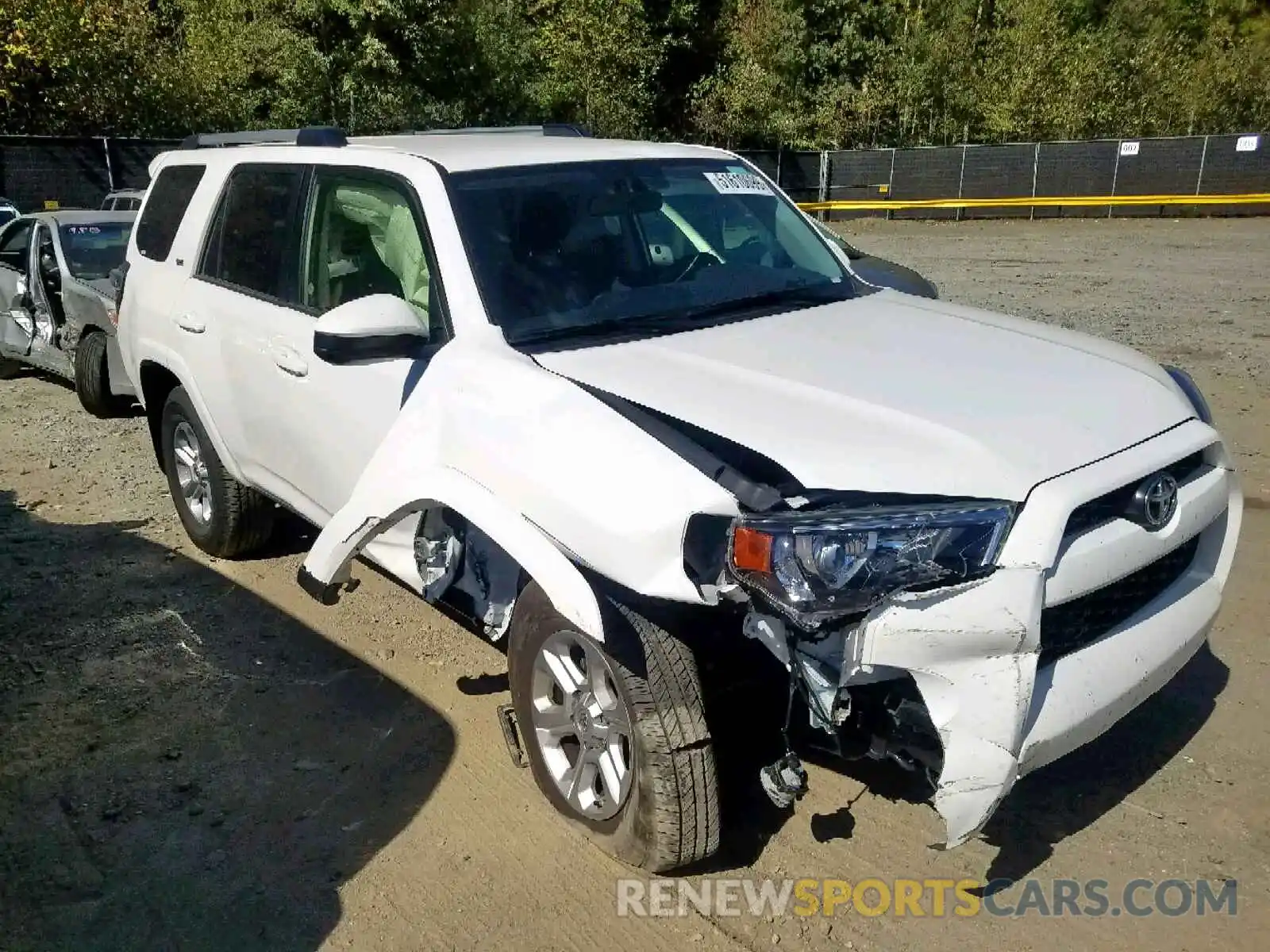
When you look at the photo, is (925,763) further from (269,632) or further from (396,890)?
(269,632)

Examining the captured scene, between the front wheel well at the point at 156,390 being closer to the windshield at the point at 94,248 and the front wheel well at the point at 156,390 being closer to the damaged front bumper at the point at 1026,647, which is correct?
the windshield at the point at 94,248

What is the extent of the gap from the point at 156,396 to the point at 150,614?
4.30 feet

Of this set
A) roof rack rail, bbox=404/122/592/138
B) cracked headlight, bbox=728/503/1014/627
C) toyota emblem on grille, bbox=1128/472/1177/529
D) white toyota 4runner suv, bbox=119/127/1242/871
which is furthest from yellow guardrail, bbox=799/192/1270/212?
cracked headlight, bbox=728/503/1014/627

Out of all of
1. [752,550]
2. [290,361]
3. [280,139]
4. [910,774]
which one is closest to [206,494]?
[290,361]

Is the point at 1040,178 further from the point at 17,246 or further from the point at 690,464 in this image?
the point at 690,464

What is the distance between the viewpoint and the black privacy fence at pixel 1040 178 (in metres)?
28.2

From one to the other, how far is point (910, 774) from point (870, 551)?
1.37 m

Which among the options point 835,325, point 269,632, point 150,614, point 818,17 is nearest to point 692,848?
point 835,325

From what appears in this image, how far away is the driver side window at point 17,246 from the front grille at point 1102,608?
31.4ft

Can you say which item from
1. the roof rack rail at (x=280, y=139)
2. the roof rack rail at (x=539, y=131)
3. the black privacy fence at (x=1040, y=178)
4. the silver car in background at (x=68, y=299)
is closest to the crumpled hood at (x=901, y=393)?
the roof rack rail at (x=280, y=139)

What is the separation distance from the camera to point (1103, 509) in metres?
2.75

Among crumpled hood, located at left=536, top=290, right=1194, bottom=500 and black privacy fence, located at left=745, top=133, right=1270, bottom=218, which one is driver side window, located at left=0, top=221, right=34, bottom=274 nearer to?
crumpled hood, located at left=536, top=290, right=1194, bottom=500

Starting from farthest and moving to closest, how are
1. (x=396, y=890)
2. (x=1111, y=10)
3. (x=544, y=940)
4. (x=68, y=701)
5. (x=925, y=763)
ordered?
(x=1111, y=10) → (x=68, y=701) → (x=396, y=890) → (x=544, y=940) → (x=925, y=763)

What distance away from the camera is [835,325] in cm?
371
